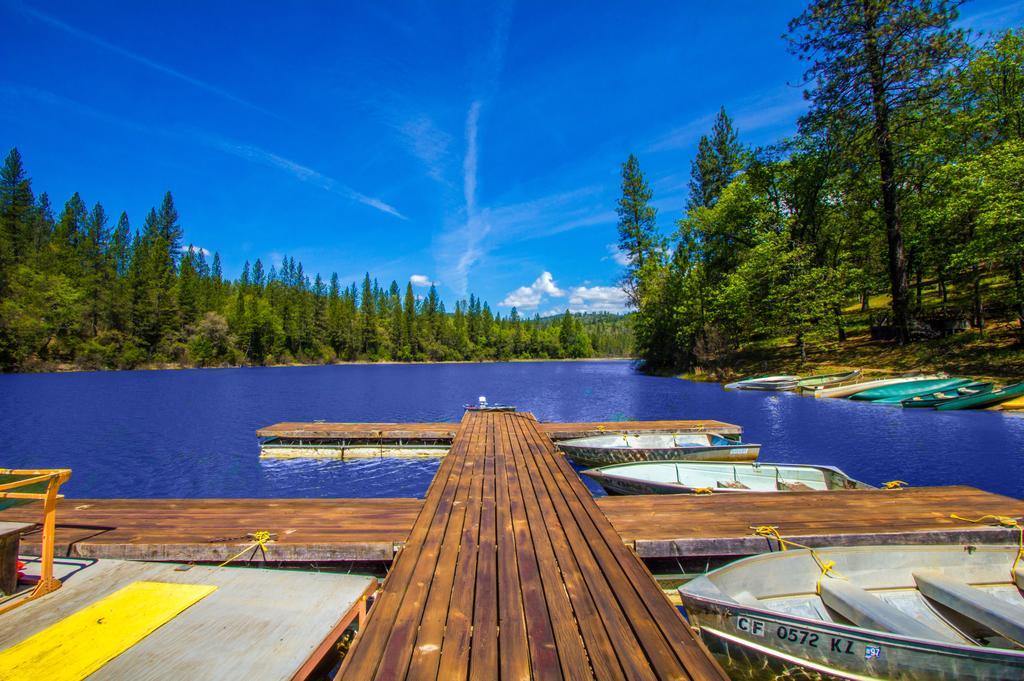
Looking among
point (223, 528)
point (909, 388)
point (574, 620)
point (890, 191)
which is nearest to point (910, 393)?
point (909, 388)

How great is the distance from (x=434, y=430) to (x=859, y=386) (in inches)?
940

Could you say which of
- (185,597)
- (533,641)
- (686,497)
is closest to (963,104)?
(686,497)

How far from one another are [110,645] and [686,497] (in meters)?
7.71

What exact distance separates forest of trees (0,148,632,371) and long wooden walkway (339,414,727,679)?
62849 mm

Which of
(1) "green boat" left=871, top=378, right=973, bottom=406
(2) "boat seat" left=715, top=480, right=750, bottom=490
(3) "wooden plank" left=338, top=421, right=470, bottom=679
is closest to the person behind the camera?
(3) "wooden plank" left=338, top=421, right=470, bottom=679

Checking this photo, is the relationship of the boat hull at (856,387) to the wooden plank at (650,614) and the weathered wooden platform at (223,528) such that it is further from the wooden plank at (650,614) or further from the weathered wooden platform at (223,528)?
the weathered wooden platform at (223,528)

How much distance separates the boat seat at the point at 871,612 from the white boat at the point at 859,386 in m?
24.3

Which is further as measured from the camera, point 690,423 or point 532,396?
point 532,396

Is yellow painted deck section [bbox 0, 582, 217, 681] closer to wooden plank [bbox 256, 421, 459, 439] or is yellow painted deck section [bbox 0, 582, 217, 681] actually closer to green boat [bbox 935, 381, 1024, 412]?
wooden plank [bbox 256, 421, 459, 439]

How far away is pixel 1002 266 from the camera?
21031mm

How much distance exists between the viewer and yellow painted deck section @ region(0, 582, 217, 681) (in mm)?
3082

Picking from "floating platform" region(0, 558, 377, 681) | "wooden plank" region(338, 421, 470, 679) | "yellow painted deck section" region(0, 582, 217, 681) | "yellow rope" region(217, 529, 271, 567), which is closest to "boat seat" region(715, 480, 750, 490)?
"wooden plank" region(338, 421, 470, 679)

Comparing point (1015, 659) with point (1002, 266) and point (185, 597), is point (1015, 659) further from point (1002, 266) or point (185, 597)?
point (1002, 266)

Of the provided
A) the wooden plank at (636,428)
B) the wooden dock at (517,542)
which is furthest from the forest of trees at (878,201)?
the wooden dock at (517,542)
